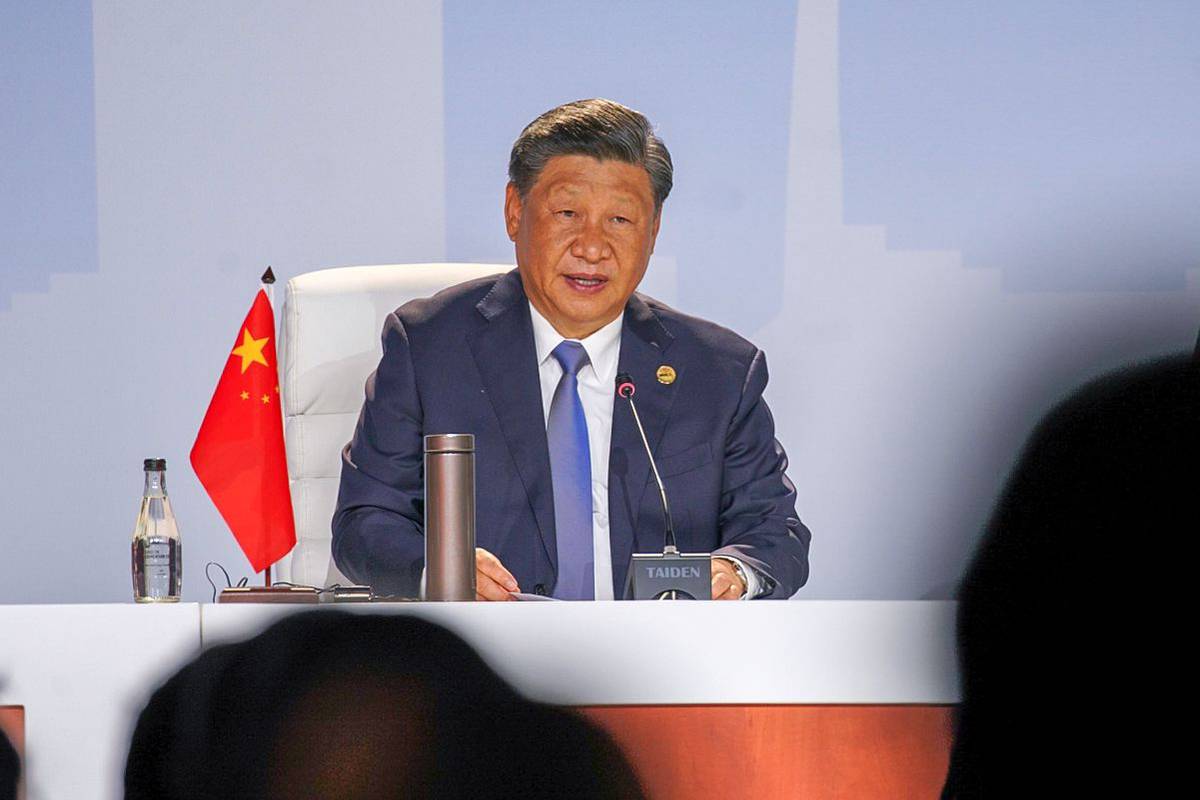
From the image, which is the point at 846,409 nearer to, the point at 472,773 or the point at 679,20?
the point at 679,20

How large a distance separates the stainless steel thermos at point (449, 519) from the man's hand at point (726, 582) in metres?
0.62

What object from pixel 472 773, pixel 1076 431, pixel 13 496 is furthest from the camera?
pixel 13 496

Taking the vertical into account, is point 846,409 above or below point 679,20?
below

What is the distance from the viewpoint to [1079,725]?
307 mm

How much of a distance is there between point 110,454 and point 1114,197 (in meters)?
2.96

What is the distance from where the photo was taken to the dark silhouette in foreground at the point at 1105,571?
29 cm

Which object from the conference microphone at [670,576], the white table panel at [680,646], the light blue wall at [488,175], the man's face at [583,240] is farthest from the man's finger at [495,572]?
the light blue wall at [488,175]

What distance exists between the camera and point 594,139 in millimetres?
2301

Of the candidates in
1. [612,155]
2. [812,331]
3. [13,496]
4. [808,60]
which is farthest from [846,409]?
[13,496]

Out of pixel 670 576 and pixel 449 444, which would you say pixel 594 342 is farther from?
pixel 449 444

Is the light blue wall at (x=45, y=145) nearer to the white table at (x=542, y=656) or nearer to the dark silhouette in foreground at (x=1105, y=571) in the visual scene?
the white table at (x=542, y=656)

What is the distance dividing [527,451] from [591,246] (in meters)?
0.39

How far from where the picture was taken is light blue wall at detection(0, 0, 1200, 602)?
3053 mm

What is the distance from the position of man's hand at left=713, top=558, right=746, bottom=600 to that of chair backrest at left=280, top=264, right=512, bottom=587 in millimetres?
784
